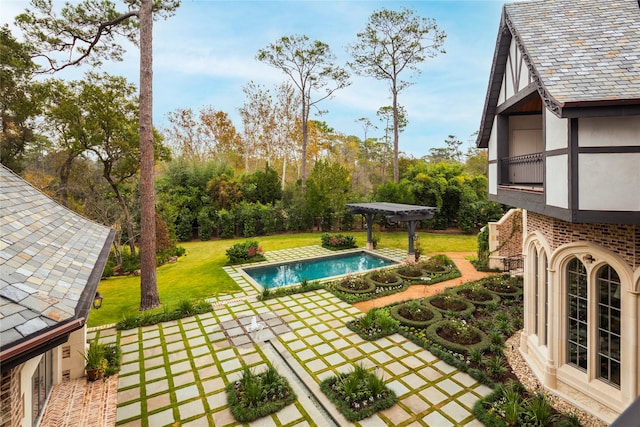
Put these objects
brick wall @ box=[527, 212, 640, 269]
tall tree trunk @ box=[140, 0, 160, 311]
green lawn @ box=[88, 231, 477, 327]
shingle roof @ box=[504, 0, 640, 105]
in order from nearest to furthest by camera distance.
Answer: shingle roof @ box=[504, 0, 640, 105]
brick wall @ box=[527, 212, 640, 269]
tall tree trunk @ box=[140, 0, 160, 311]
green lawn @ box=[88, 231, 477, 327]

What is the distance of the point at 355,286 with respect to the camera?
39.8 ft

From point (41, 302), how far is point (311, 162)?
36.4m

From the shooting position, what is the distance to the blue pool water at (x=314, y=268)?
1471 centimetres

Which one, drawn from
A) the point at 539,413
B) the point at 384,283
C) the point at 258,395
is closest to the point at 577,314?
the point at 539,413

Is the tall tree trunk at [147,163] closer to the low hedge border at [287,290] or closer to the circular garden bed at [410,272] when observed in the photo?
the low hedge border at [287,290]

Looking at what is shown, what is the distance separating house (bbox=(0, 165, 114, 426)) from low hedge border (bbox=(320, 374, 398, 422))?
4.33m

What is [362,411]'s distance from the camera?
550 cm

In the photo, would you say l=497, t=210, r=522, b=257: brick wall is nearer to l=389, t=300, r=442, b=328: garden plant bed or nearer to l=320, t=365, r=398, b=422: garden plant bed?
l=389, t=300, r=442, b=328: garden plant bed

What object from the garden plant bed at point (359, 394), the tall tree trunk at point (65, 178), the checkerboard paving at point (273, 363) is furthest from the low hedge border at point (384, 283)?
the tall tree trunk at point (65, 178)

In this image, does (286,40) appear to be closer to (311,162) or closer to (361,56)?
(361,56)

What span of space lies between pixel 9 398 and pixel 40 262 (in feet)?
5.73

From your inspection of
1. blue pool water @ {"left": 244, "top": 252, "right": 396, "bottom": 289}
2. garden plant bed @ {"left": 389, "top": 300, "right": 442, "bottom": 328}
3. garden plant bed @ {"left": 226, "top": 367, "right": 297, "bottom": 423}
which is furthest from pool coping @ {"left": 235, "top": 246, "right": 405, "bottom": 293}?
garden plant bed @ {"left": 226, "top": 367, "right": 297, "bottom": 423}

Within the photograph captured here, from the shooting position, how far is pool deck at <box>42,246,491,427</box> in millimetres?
5559

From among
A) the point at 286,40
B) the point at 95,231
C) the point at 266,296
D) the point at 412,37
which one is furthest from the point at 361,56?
the point at 95,231
